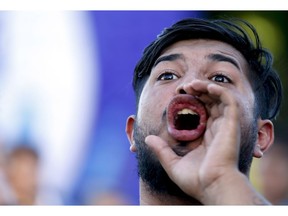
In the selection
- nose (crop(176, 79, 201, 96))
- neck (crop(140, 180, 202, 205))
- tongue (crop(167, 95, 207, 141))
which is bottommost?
neck (crop(140, 180, 202, 205))

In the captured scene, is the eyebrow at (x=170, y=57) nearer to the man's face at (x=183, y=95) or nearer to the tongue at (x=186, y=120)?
the man's face at (x=183, y=95)

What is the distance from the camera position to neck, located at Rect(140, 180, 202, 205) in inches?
57.7

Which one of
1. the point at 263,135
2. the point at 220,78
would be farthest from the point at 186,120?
the point at 263,135

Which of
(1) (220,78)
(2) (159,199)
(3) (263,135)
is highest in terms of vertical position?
(1) (220,78)

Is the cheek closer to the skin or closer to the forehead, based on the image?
the skin

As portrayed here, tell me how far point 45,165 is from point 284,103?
2.75ft

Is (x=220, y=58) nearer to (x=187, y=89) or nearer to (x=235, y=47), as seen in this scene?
(x=235, y=47)

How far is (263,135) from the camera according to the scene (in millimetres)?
1620

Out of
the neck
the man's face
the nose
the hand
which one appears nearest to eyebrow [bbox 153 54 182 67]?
the man's face

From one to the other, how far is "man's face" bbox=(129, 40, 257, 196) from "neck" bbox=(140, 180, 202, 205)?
0.03 metres

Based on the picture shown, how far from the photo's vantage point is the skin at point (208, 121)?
1288mm

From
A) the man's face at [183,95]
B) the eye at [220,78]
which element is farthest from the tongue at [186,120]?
the eye at [220,78]

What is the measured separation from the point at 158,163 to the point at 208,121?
176 mm
